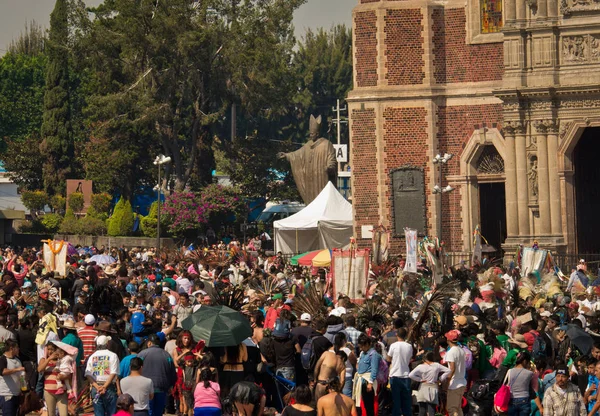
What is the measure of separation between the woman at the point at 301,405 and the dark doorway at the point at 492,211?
30109mm

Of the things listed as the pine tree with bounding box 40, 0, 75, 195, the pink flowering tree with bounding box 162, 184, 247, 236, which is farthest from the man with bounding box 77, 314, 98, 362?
the pine tree with bounding box 40, 0, 75, 195

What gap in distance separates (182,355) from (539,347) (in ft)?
14.9

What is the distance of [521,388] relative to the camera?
16.3 metres

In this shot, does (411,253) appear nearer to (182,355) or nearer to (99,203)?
(182,355)

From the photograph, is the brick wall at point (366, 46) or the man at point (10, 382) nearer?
the man at point (10, 382)

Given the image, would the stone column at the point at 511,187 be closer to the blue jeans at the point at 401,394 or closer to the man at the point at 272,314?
the man at the point at 272,314

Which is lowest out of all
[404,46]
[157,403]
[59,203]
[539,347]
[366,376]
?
[157,403]

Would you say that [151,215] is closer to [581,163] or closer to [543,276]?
[581,163]

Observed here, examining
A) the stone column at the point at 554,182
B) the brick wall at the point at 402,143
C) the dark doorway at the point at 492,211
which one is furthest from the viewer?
the dark doorway at the point at 492,211

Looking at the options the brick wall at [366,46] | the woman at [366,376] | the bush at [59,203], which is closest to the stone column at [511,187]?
the brick wall at [366,46]

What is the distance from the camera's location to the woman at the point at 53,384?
17.0 m

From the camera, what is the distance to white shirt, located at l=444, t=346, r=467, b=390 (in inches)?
671

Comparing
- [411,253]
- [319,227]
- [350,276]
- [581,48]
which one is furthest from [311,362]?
[319,227]

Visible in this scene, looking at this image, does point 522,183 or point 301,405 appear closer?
point 301,405
